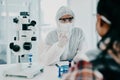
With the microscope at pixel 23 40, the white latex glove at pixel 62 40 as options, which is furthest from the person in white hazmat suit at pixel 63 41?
the microscope at pixel 23 40

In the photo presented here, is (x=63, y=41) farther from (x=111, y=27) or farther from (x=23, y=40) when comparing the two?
(x=111, y=27)

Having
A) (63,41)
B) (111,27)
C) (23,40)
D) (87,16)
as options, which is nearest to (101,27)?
(111,27)

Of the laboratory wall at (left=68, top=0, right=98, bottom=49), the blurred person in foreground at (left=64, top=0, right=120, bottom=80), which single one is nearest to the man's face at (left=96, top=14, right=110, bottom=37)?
the blurred person in foreground at (left=64, top=0, right=120, bottom=80)

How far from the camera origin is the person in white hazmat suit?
2252mm

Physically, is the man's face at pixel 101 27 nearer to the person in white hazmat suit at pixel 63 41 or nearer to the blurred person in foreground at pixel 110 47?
the blurred person in foreground at pixel 110 47

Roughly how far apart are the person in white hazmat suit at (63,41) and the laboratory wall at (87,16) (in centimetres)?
157

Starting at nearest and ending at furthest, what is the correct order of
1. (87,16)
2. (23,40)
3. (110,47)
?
(110,47), (23,40), (87,16)

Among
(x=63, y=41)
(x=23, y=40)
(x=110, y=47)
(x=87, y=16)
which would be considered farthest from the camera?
(x=87, y=16)

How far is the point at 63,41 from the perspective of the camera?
2252 mm

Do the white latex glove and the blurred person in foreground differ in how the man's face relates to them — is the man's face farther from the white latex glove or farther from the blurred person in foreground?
the white latex glove

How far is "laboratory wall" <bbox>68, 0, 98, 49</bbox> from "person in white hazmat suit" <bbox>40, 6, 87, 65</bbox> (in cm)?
157

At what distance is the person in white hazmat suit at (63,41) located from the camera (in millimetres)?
2252

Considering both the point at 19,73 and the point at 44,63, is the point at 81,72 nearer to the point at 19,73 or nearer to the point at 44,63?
the point at 19,73

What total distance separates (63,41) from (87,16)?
1.93 meters
